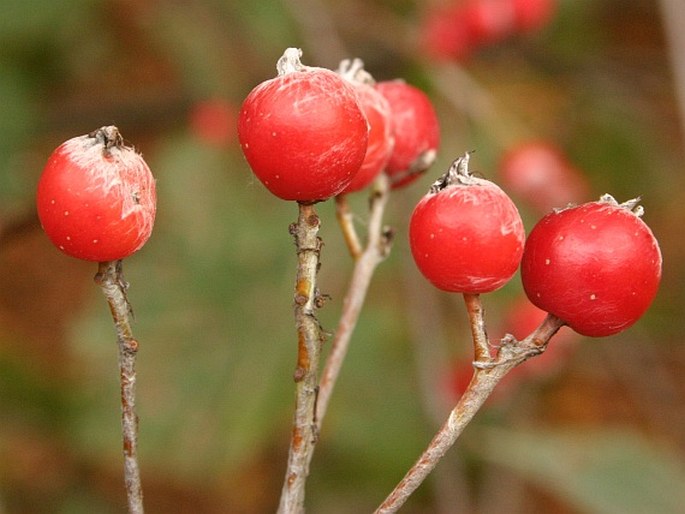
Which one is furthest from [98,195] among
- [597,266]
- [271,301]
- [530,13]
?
[530,13]

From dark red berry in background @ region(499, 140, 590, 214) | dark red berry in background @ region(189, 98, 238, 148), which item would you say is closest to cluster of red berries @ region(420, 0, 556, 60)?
dark red berry in background @ region(499, 140, 590, 214)

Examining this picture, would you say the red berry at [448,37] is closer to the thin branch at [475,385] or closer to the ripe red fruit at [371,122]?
the ripe red fruit at [371,122]

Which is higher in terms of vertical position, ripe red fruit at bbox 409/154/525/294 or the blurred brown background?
the blurred brown background

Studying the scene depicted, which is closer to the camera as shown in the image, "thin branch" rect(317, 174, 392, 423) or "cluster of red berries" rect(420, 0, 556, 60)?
"thin branch" rect(317, 174, 392, 423)

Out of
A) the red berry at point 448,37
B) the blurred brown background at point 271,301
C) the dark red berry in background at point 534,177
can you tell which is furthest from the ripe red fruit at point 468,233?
the red berry at point 448,37

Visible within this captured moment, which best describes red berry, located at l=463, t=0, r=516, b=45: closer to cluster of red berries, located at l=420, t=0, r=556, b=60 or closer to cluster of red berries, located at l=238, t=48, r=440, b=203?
cluster of red berries, located at l=420, t=0, r=556, b=60
